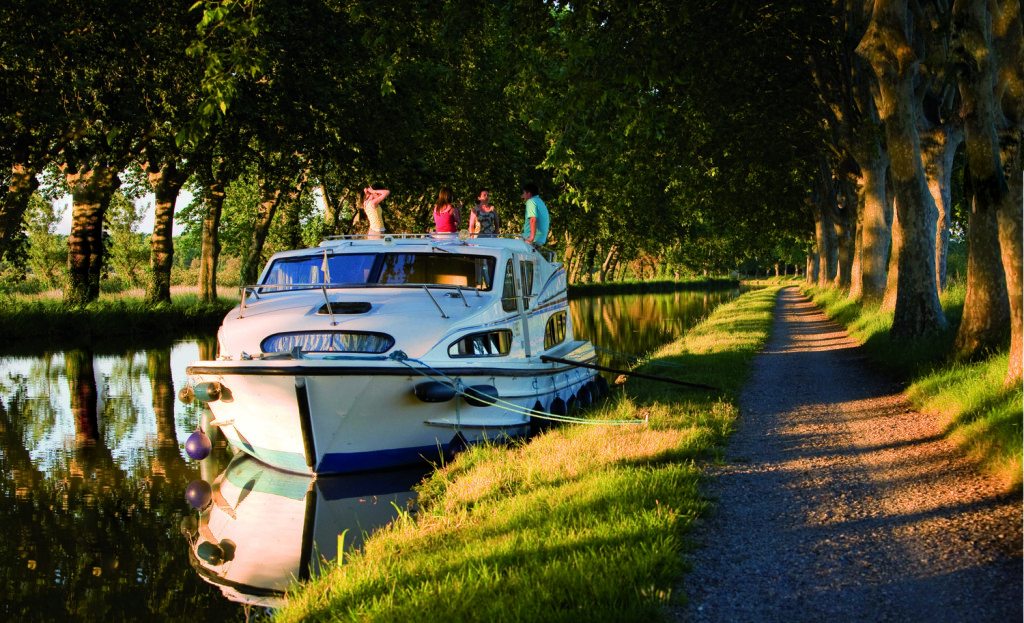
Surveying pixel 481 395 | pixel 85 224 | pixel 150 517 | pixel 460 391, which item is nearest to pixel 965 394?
pixel 481 395

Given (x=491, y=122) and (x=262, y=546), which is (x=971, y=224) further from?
(x=491, y=122)

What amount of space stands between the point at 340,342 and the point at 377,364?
65cm

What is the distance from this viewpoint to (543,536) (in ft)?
18.0

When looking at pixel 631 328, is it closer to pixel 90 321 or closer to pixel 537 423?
pixel 90 321

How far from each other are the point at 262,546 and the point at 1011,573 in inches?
205

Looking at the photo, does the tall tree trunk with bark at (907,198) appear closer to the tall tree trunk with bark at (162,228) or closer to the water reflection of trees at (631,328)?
the water reflection of trees at (631,328)

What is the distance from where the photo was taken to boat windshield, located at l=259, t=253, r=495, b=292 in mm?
10977

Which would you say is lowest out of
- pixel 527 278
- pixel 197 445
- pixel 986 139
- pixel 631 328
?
pixel 631 328

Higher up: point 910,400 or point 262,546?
point 910,400

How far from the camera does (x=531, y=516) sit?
6.00 m

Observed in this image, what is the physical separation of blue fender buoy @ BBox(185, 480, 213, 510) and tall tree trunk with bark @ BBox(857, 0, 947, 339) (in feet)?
36.5

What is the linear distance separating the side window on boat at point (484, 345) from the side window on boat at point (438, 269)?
78cm

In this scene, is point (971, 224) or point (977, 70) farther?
point (971, 224)

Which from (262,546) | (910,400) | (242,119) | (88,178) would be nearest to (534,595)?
(262,546)
